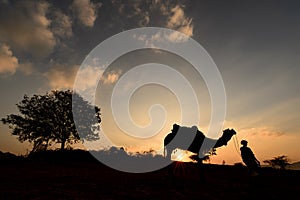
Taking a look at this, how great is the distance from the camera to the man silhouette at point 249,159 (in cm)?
1101

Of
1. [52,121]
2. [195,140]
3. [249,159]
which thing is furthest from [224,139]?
[52,121]

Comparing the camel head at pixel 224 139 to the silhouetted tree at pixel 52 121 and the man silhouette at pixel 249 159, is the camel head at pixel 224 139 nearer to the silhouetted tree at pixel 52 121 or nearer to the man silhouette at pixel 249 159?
the man silhouette at pixel 249 159

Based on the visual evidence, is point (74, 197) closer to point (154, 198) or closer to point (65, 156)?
point (154, 198)

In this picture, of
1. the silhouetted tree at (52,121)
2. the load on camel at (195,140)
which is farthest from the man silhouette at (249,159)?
the silhouetted tree at (52,121)

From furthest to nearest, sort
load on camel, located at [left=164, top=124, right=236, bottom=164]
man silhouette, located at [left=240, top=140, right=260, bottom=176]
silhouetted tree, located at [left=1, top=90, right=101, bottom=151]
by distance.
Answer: silhouetted tree, located at [left=1, top=90, right=101, bottom=151]
load on camel, located at [left=164, top=124, right=236, bottom=164]
man silhouette, located at [left=240, top=140, right=260, bottom=176]

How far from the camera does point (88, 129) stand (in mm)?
46844

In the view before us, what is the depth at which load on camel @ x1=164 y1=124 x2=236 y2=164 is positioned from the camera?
16.4 m

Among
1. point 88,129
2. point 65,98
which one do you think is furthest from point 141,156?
point 65,98

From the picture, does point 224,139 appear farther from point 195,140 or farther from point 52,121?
point 52,121

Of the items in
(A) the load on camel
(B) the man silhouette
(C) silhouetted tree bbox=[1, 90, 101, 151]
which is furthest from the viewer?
(C) silhouetted tree bbox=[1, 90, 101, 151]

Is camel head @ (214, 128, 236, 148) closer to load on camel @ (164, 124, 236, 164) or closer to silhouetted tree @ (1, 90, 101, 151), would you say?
load on camel @ (164, 124, 236, 164)

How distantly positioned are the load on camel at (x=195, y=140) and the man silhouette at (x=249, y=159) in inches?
201

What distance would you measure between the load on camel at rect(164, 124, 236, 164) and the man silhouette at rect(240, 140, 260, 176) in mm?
5115

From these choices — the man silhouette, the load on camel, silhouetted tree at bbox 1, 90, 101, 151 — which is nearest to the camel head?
the load on camel
